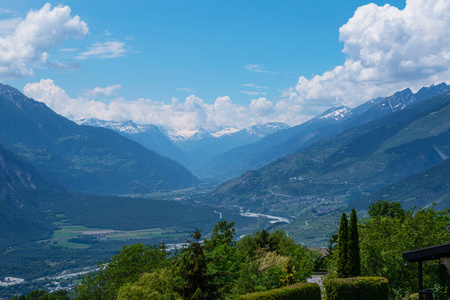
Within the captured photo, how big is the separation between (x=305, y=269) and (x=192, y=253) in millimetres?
36462

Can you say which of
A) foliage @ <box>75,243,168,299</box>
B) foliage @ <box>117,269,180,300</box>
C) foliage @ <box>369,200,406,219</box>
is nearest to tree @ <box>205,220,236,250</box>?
foliage @ <box>75,243,168,299</box>

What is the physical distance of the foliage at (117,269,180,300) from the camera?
38719 millimetres

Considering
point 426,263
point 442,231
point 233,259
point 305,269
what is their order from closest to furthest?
point 426,263
point 442,231
point 233,259
point 305,269

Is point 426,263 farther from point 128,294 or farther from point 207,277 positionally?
point 128,294

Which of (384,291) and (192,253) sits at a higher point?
(192,253)

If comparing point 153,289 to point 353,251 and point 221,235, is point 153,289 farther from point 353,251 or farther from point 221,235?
point 221,235

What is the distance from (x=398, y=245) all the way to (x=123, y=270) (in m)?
35.8

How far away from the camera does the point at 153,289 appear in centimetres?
4047

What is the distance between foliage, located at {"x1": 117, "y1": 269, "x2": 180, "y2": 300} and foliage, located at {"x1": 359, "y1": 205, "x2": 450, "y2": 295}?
2039 centimetres

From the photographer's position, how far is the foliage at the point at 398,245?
42.8m

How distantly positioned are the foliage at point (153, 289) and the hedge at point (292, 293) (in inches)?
409

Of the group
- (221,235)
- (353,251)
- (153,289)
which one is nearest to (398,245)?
(353,251)

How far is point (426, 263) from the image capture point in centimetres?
3931

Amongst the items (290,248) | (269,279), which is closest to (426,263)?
(269,279)
